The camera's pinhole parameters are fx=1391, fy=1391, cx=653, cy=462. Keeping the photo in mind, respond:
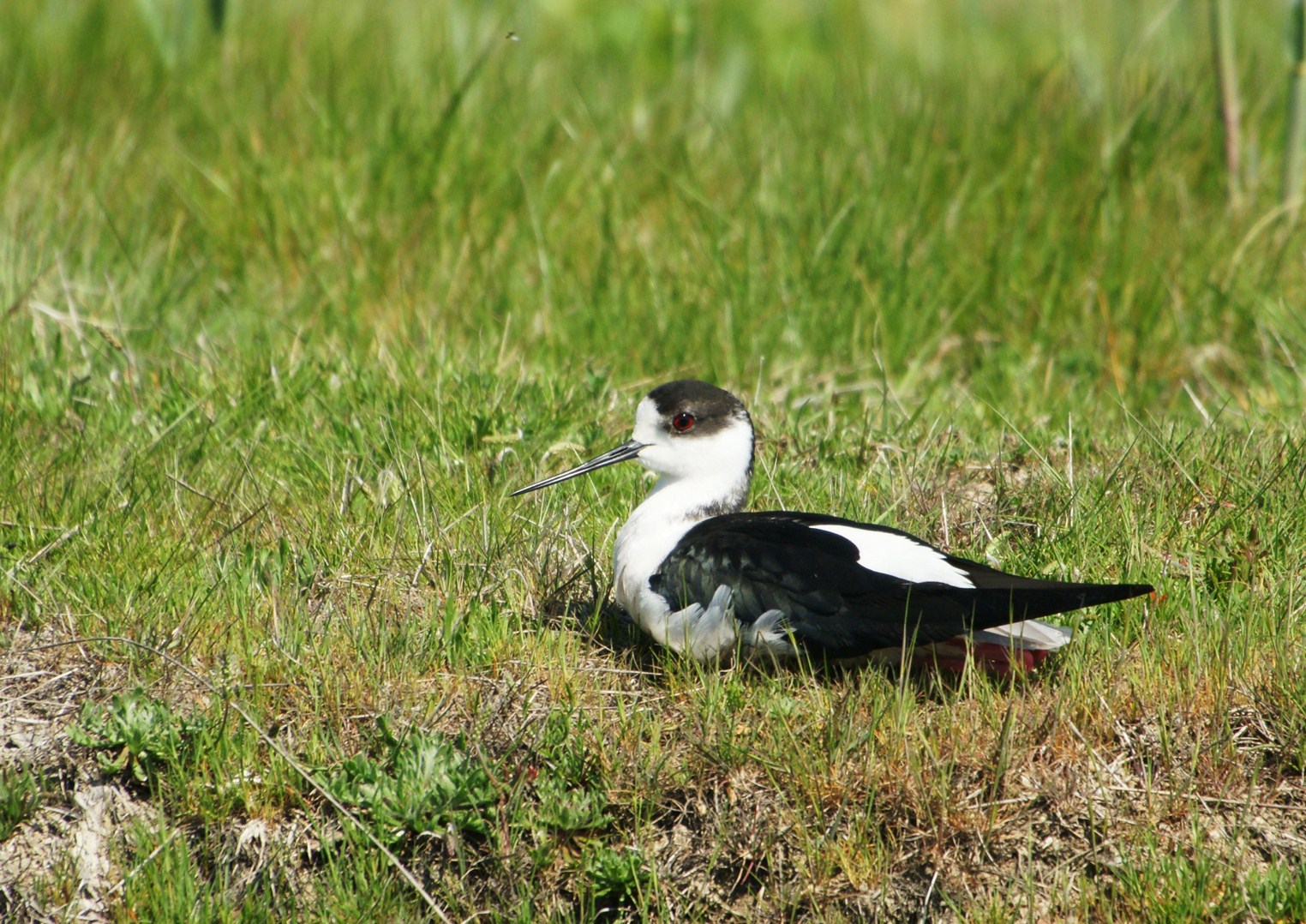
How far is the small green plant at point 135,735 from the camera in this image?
2.96 m

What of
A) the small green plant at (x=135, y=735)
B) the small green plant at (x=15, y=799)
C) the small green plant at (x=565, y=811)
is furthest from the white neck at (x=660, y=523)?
the small green plant at (x=15, y=799)

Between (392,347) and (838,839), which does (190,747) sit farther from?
(392,347)

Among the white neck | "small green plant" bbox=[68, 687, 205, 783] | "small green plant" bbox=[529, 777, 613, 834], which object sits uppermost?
the white neck

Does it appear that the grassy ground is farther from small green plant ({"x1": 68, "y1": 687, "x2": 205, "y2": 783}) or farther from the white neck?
the white neck

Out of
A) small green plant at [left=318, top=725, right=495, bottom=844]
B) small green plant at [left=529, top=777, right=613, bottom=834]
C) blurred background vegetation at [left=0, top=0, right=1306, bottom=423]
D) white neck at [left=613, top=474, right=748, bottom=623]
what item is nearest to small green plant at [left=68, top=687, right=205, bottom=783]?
small green plant at [left=318, top=725, right=495, bottom=844]

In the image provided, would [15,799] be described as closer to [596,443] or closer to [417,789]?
[417,789]

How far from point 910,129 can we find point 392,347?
2.49 metres

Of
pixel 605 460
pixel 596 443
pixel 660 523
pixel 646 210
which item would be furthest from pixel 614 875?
pixel 646 210

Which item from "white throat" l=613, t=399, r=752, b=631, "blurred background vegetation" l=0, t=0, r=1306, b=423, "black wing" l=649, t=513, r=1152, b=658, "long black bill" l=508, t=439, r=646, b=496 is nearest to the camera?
"black wing" l=649, t=513, r=1152, b=658

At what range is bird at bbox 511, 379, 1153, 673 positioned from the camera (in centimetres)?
298

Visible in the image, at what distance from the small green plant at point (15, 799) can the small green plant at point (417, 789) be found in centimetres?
62

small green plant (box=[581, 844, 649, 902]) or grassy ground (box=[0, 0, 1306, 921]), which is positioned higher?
grassy ground (box=[0, 0, 1306, 921])

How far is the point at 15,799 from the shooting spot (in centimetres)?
288

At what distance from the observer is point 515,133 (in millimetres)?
5938
